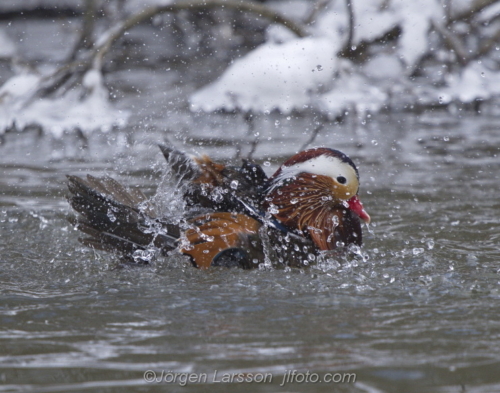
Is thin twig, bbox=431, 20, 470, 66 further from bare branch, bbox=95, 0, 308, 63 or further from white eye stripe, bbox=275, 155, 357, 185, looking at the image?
white eye stripe, bbox=275, 155, 357, 185

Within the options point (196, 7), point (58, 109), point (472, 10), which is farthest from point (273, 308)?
point (472, 10)

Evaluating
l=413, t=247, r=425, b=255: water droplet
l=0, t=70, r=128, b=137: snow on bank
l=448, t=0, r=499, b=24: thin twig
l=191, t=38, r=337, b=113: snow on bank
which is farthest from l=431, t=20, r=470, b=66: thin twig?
l=413, t=247, r=425, b=255: water droplet

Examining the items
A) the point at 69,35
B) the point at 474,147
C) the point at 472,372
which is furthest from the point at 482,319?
the point at 69,35

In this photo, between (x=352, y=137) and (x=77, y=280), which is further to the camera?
(x=352, y=137)

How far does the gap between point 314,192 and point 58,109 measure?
451 cm

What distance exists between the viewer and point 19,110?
7371 millimetres

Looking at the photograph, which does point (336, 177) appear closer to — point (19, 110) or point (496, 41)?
point (19, 110)

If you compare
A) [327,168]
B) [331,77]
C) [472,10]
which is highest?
[472,10]

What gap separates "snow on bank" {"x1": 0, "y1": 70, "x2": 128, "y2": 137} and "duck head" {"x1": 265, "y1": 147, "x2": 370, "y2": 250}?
400 cm

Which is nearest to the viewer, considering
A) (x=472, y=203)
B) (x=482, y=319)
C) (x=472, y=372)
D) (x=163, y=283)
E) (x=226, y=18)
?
(x=472, y=372)

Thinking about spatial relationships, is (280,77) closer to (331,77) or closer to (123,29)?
(331,77)

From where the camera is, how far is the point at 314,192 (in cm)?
368

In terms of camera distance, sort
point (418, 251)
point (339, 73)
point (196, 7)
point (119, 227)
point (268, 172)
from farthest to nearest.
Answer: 1. point (196, 7)
2. point (339, 73)
3. point (268, 172)
4. point (418, 251)
5. point (119, 227)

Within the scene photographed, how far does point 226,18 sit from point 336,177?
701 cm
